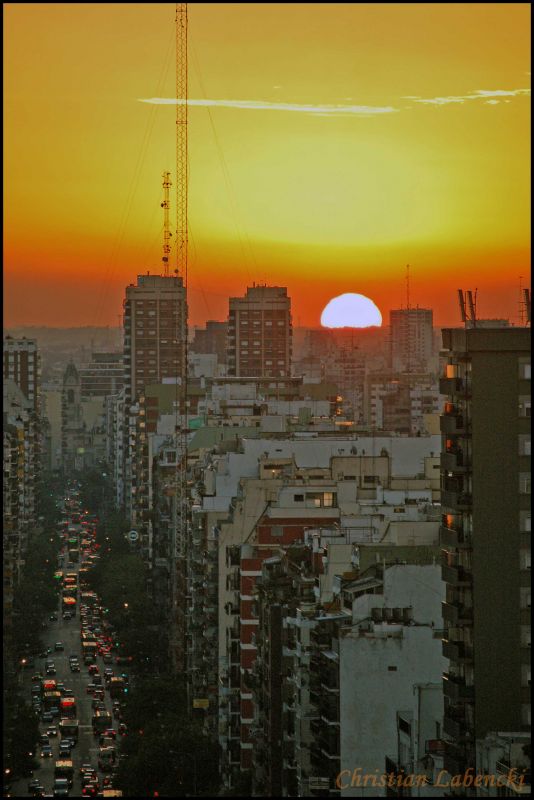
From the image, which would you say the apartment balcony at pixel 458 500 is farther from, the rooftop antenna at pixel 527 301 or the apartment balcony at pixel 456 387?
the rooftop antenna at pixel 527 301

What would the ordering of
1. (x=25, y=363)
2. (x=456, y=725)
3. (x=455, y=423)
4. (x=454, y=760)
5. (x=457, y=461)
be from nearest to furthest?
1. (x=454, y=760)
2. (x=456, y=725)
3. (x=457, y=461)
4. (x=455, y=423)
5. (x=25, y=363)

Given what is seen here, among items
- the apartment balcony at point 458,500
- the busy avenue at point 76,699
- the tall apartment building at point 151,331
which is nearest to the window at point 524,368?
the apartment balcony at point 458,500

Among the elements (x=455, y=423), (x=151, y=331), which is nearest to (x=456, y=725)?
(x=455, y=423)

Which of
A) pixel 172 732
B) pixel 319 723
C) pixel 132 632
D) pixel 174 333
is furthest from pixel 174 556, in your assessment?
pixel 174 333

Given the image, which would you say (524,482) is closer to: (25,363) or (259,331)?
(259,331)

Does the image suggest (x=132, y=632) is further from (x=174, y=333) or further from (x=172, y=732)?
(x=174, y=333)

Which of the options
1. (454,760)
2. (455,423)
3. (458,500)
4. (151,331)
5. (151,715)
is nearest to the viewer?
(454,760)

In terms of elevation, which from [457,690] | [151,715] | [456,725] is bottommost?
[151,715]
